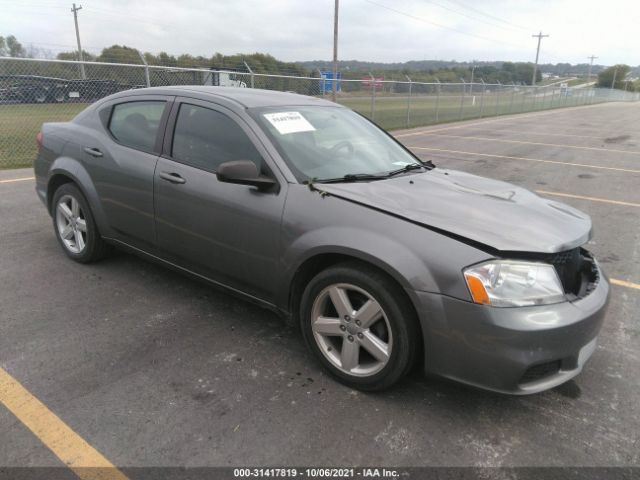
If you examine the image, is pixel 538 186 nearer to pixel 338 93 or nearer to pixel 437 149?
pixel 437 149

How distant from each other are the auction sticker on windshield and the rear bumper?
149cm

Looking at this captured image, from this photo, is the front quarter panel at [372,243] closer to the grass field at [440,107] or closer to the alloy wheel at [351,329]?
the alloy wheel at [351,329]

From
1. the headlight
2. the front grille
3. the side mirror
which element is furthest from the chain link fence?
the front grille

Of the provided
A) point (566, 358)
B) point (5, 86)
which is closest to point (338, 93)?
point (5, 86)

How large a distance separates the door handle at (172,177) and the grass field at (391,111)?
7297 millimetres

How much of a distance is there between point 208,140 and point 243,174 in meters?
0.66

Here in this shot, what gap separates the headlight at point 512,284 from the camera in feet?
7.39

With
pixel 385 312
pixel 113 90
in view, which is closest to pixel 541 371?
pixel 385 312

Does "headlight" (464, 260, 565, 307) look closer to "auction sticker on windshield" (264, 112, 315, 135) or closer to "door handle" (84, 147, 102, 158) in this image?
"auction sticker on windshield" (264, 112, 315, 135)

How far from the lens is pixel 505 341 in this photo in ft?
7.29

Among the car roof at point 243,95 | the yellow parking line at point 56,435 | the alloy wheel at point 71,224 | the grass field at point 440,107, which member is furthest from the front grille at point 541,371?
the grass field at point 440,107

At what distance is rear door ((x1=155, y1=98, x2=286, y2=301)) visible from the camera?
2949mm

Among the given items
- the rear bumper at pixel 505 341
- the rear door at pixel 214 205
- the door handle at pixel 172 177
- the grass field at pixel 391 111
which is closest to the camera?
the rear bumper at pixel 505 341

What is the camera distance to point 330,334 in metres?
2.76
